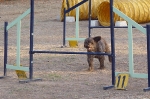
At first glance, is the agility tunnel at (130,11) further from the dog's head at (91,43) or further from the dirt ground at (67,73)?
the dog's head at (91,43)

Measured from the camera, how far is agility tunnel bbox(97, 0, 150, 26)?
757 inches

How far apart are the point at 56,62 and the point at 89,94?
3.49 m

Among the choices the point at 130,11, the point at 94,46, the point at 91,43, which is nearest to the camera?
the point at 91,43

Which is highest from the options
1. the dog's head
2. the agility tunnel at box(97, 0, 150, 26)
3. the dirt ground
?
the agility tunnel at box(97, 0, 150, 26)

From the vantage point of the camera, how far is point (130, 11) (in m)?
19.7

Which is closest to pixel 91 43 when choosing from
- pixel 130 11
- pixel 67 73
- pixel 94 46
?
pixel 94 46

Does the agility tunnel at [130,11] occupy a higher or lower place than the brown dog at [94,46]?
higher

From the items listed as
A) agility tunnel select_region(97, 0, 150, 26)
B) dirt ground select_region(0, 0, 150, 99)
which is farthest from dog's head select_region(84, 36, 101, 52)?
agility tunnel select_region(97, 0, 150, 26)

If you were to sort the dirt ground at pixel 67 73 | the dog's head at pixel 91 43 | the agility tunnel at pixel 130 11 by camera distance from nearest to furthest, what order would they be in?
the dirt ground at pixel 67 73, the dog's head at pixel 91 43, the agility tunnel at pixel 130 11

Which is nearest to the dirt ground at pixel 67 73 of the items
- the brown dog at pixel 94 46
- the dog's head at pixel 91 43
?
the brown dog at pixel 94 46

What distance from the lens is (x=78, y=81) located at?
9.35 metres

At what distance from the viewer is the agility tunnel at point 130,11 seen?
19219mm

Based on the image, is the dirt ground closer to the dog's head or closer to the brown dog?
the brown dog

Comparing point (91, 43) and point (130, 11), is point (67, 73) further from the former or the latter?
point (130, 11)
